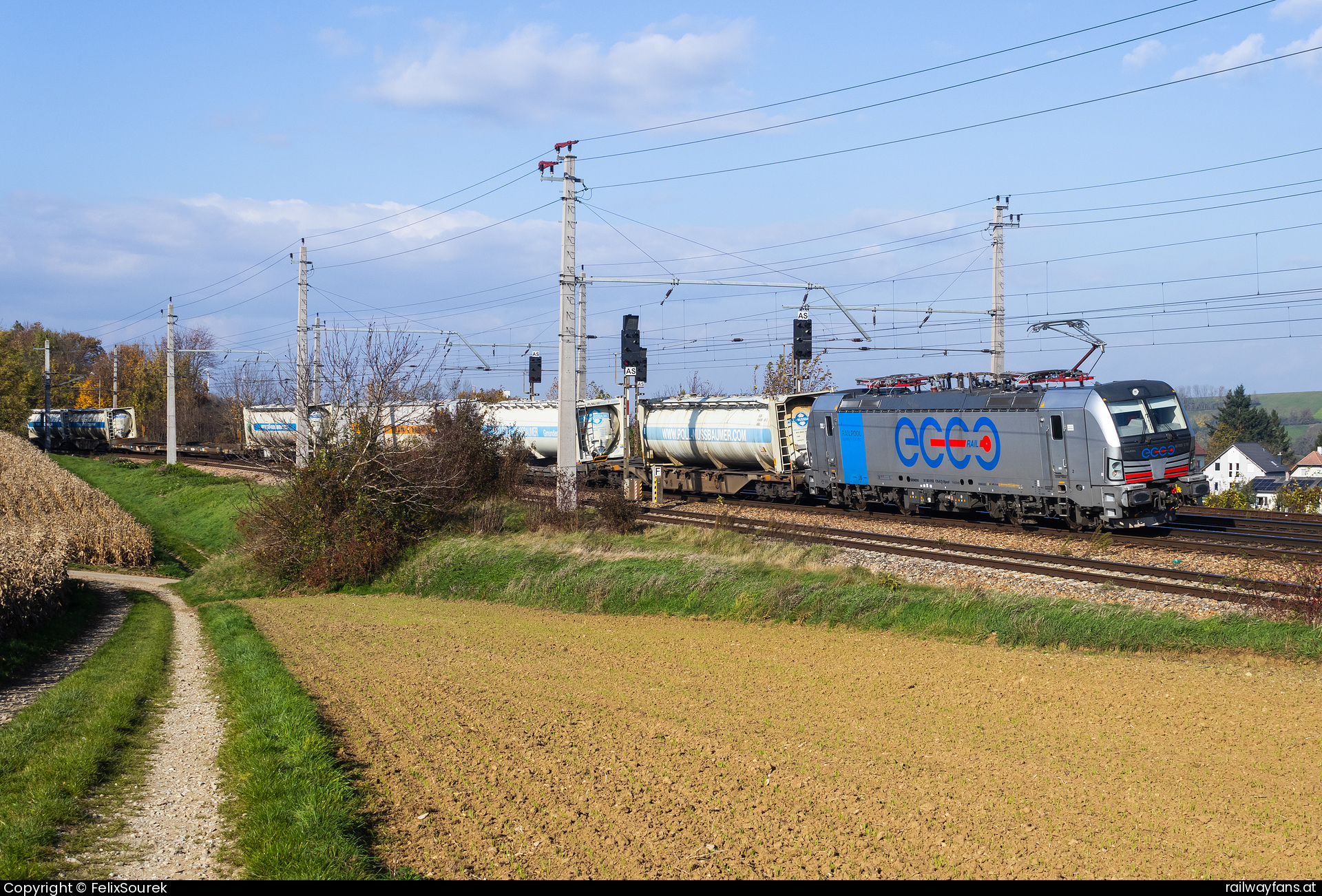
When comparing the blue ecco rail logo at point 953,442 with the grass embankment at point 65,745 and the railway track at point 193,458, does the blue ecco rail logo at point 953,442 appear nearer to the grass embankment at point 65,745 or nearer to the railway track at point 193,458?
the grass embankment at point 65,745

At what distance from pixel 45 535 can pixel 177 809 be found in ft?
67.2

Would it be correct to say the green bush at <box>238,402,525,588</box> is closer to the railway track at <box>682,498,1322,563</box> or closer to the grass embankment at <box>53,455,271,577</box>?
the grass embankment at <box>53,455,271,577</box>

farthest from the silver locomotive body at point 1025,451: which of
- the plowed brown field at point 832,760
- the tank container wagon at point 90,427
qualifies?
the tank container wagon at point 90,427

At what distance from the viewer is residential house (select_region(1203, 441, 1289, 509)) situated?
81.6 m

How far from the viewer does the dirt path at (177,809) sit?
6.21 meters

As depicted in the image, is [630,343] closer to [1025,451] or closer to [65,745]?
[1025,451]

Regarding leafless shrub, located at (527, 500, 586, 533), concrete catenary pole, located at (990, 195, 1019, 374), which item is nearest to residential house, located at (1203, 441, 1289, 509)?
concrete catenary pole, located at (990, 195, 1019, 374)

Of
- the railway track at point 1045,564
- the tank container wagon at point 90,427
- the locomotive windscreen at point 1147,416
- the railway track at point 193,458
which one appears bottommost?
the railway track at point 1045,564

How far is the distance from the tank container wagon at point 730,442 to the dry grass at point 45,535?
58.5ft

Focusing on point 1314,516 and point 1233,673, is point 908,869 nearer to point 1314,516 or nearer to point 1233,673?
point 1233,673

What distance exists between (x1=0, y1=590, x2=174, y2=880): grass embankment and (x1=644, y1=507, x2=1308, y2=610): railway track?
1377 centimetres

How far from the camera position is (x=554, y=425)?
129 ft

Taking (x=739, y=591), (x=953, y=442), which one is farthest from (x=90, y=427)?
(x=739, y=591)

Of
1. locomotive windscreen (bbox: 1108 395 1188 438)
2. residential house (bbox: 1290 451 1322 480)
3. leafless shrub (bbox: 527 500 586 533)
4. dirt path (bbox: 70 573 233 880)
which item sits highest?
locomotive windscreen (bbox: 1108 395 1188 438)
